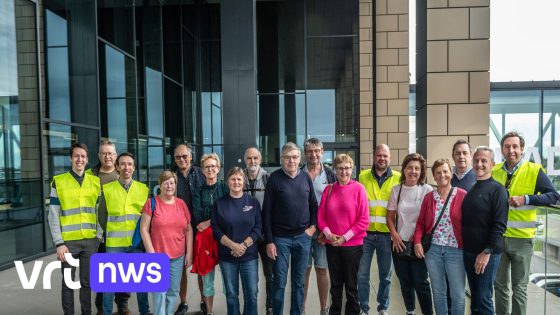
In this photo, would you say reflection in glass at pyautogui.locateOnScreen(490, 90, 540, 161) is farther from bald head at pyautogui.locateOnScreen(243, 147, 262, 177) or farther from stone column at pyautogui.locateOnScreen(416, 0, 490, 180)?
bald head at pyautogui.locateOnScreen(243, 147, 262, 177)

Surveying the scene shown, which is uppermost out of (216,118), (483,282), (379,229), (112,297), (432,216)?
(216,118)

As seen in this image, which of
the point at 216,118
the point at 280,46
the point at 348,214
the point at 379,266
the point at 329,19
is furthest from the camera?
the point at 216,118

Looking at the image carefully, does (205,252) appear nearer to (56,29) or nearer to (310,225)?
(310,225)

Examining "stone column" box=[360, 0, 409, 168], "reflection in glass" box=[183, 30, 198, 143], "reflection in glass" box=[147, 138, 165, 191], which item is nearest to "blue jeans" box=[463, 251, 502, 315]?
"stone column" box=[360, 0, 409, 168]

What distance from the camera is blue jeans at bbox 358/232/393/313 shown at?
12.0 feet

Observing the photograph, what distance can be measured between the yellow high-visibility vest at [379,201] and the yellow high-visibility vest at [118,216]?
7.68ft

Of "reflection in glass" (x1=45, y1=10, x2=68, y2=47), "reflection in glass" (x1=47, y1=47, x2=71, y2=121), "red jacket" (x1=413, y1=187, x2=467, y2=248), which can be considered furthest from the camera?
"reflection in glass" (x1=45, y1=10, x2=68, y2=47)

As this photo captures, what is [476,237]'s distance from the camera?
285 centimetres

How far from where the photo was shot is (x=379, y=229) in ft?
11.9

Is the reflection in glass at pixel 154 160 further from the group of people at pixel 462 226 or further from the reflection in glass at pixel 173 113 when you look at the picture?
the group of people at pixel 462 226

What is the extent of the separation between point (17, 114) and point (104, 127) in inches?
77.4

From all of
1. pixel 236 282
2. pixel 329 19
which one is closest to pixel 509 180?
pixel 236 282

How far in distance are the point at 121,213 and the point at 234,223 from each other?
3.73 feet

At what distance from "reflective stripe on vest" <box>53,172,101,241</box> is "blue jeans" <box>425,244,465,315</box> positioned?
3.13m
